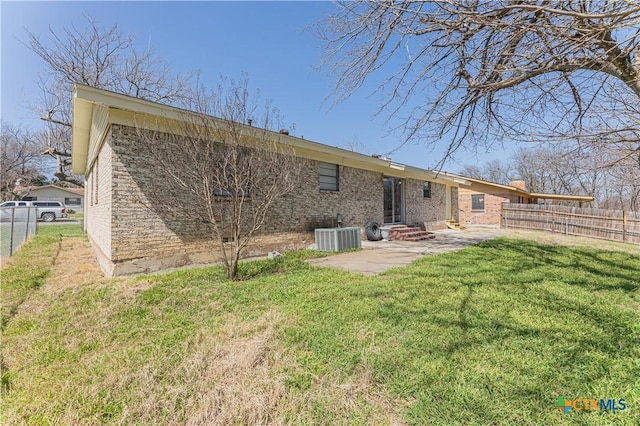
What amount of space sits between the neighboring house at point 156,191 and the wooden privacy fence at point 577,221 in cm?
829

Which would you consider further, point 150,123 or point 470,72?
point 150,123

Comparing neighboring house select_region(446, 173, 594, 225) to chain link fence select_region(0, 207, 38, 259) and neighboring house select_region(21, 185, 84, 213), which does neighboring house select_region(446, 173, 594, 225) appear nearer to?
chain link fence select_region(0, 207, 38, 259)

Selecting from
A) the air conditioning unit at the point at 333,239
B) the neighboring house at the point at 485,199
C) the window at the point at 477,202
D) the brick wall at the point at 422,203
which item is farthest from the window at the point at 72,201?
the window at the point at 477,202

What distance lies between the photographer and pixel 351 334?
3082 mm

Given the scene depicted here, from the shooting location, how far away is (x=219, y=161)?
17.5ft

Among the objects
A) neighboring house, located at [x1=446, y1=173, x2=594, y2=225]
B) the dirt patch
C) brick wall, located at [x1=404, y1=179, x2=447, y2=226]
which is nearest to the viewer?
the dirt patch

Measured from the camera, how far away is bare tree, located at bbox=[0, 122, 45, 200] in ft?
87.6

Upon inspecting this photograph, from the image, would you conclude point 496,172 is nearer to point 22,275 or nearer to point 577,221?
point 577,221

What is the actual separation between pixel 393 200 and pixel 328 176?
4.47 metres

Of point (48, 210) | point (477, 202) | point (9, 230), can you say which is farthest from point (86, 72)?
point (477, 202)

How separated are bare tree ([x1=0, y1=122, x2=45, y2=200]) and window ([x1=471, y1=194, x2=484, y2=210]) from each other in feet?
121

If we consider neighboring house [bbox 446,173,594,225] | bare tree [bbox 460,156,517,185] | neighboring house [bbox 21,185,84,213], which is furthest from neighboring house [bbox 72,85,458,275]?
bare tree [bbox 460,156,517,185]

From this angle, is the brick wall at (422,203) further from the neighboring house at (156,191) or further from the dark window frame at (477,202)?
the dark window frame at (477,202)

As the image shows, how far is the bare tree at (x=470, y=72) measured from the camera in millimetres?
3480
